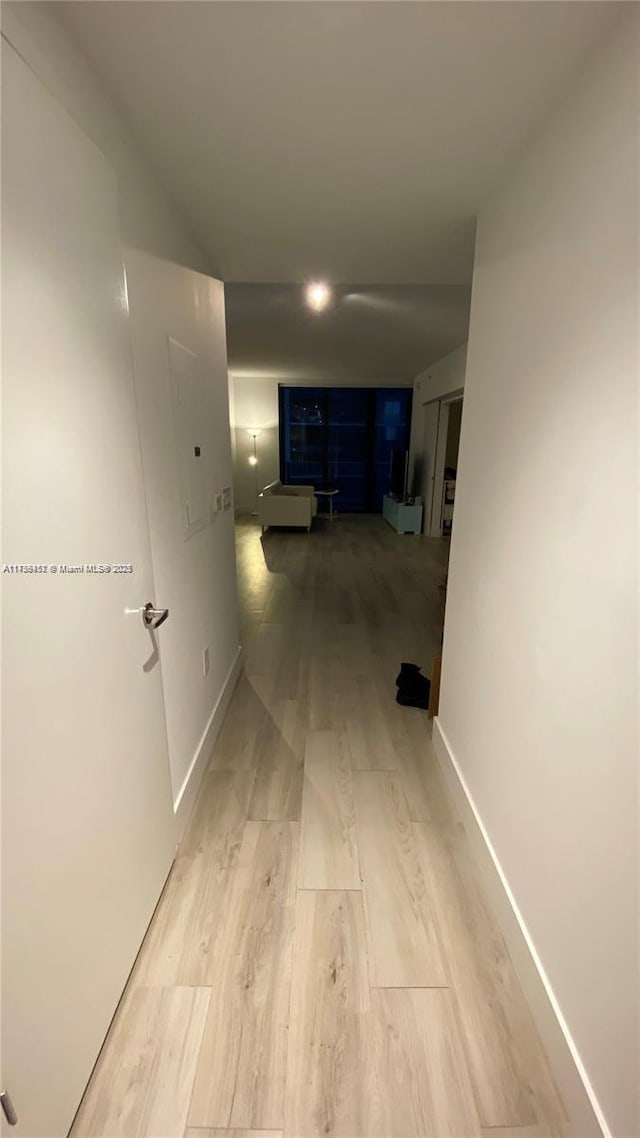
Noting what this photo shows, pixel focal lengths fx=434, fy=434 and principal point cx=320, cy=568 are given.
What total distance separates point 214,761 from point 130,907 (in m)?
0.90

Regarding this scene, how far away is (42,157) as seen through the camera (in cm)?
79

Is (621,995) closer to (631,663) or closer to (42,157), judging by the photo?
(631,663)

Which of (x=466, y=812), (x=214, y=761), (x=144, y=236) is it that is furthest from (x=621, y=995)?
(x=144, y=236)

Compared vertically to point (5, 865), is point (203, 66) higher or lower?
higher

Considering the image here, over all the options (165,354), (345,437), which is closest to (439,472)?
(345,437)

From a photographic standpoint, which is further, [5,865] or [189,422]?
[189,422]

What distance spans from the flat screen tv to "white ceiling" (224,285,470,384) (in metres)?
1.44

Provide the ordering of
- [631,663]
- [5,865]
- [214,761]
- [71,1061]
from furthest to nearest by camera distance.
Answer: [214,761] < [71,1061] < [631,663] < [5,865]

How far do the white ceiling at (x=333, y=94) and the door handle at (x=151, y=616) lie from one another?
132cm

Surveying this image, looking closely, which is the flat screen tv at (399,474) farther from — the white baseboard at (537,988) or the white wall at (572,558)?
the white baseboard at (537,988)

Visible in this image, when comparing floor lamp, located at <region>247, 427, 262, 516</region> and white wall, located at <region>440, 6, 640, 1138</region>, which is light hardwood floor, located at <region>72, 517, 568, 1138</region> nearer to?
white wall, located at <region>440, 6, 640, 1138</region>

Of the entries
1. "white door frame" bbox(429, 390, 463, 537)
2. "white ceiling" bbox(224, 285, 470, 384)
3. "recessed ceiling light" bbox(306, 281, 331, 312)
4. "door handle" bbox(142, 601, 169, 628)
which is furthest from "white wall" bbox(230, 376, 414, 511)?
"door handle" bbox(142, 601, 169, 628)

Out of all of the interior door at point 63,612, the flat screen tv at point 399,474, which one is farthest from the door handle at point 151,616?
the flat screen tv at point 399,474

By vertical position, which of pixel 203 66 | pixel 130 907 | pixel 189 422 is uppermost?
pixel 203 66
